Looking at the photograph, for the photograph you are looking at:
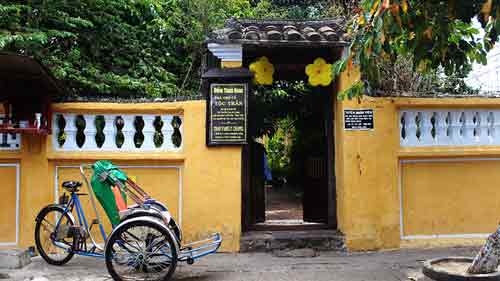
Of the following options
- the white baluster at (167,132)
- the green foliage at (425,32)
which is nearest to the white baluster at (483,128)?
the green foliage at (425,32)

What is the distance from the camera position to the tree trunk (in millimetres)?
4500

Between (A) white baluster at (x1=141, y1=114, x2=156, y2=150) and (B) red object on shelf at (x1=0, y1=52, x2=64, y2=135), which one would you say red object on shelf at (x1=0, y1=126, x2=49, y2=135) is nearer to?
(B) red object on shelf at (x1=0, y1=52, x2=64, y2=135)

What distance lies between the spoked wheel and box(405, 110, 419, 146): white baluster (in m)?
3.56

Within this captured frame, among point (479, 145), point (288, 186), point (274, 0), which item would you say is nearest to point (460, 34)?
point (479, 145)

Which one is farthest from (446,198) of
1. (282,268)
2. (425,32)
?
(425,32)

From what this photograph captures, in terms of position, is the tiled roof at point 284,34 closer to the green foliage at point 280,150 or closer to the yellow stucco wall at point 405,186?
the yellow stucco wall at point 405,186

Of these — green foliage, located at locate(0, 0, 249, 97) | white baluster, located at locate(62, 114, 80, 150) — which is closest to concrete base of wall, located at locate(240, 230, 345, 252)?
white baluster, located at locate(62, 114, 80, 150)

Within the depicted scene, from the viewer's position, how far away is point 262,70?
6.80 m

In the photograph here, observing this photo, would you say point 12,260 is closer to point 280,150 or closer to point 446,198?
point 446,198

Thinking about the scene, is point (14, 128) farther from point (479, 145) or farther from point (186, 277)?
point (479, 145)

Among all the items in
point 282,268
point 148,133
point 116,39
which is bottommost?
point 282,268

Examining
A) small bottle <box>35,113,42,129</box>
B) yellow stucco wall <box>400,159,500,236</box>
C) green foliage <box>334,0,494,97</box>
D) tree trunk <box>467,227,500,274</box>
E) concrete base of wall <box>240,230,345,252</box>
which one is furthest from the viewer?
yellow stucco wall <box>400,159,500,236</box>

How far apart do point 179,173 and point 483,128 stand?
13.7 ft

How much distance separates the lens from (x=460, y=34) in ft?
18.0
